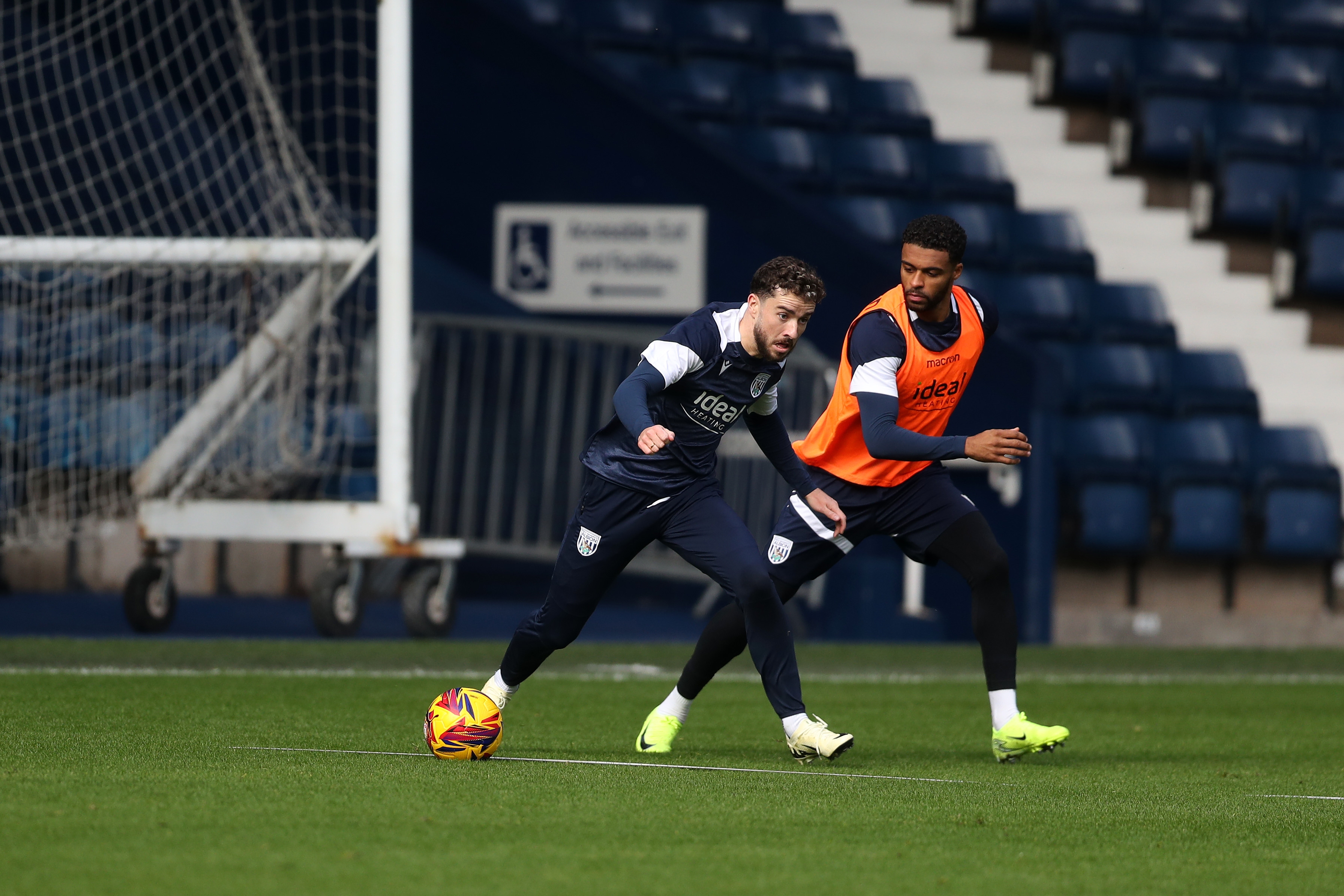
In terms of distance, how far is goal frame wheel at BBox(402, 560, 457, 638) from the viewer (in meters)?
9.55

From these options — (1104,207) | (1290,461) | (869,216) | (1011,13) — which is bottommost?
(1290,461)

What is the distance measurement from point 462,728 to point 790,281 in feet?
4.82

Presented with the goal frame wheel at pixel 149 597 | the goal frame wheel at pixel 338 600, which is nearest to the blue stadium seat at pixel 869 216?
the goal frame wheel at pixel 338 600

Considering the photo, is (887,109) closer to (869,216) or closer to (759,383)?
(869,216)

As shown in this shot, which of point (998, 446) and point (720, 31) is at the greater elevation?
point (720, 31)

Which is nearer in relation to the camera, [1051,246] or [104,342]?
[104,342]

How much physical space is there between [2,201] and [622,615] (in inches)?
174

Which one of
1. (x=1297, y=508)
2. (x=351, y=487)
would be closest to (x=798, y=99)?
(x=1297, y=508)

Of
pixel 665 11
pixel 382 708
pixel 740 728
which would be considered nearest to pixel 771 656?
pixel 740 728

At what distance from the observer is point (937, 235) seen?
16.4 feet

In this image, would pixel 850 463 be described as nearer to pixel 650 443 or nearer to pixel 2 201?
pixel 650 443

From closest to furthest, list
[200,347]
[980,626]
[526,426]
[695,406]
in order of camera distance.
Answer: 1. [695,406]
2. [980,626]
3. [200,347]
4. [526,426]

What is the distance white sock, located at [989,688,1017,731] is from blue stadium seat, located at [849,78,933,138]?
28.2 feet

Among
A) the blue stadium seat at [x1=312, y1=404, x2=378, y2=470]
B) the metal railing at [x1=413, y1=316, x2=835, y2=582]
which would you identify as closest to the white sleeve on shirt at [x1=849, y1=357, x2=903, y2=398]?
the blue stadium seat at [x1=312, y1=404, x2=378, y2=470]
